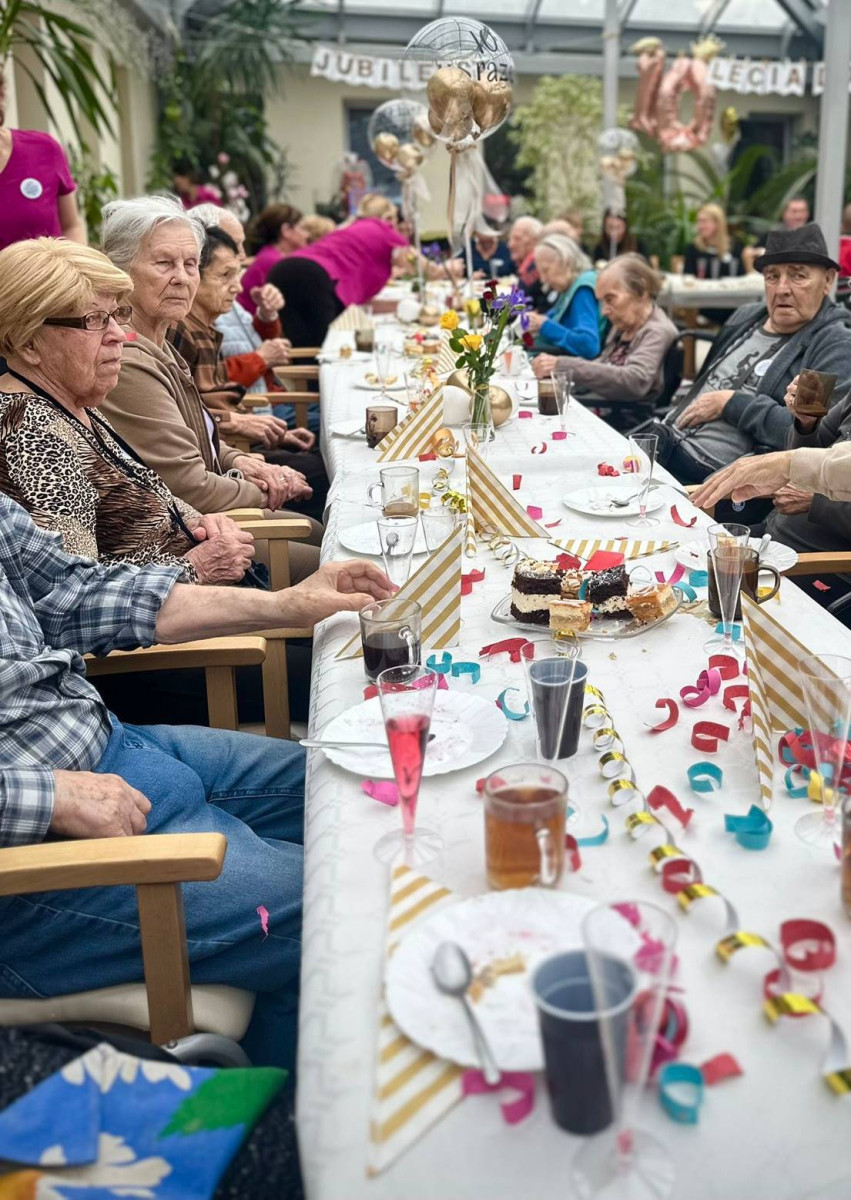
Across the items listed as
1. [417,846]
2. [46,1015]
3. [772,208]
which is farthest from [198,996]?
[772,208]

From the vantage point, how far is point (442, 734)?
142cm

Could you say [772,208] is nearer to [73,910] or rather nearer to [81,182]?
[81,182]

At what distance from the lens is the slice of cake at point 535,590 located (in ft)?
5.79

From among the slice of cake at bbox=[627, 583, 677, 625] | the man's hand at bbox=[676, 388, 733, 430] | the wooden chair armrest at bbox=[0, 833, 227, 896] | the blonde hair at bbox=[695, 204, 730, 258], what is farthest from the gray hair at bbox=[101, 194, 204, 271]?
the blonde hair at bbox=[695, 204, 730, 258]

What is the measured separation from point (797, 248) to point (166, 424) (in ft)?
6.57

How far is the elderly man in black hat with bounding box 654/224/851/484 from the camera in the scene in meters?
3.39

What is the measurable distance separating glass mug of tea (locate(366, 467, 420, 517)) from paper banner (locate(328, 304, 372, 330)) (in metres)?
3.67

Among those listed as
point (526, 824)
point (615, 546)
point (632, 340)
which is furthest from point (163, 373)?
point (632, 340)

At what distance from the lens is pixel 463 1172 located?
2.64ft

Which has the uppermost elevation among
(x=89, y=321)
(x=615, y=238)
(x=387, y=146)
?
(x=387, y=146)

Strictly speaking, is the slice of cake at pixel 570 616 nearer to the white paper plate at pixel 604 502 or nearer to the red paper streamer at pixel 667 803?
the red paper streamer at pixel 667 803

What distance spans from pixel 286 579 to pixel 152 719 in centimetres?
73

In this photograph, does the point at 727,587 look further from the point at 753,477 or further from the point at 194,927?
the point at 194,927

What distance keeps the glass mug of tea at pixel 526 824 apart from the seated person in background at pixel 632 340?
348cm
